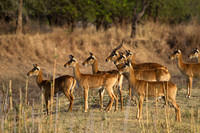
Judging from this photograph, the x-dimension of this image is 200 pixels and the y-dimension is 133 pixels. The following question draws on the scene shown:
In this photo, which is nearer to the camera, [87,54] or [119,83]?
[119,83]

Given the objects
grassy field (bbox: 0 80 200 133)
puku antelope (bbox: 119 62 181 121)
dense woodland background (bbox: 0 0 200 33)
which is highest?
dense woodland background (bbox: 0 0 200 33)

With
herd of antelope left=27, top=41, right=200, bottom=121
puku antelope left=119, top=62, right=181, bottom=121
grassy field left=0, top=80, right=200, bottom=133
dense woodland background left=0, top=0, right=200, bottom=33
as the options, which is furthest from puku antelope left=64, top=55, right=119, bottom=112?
dense woodland background left=0, top=0, right=200, bottom=33

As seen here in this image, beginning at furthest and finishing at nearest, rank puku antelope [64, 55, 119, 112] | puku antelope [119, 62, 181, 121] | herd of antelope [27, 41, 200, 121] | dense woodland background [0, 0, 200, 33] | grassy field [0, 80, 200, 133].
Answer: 1. dense woodland background [0, 0, 200, 33]
2. puku antelope [64, 55, 119, 112]
3. herd of antelope [27, 41, 200, 121]
4. puku antelope [119, 62, 181, 121]
5. grassy field [0, 80, 200, 133]

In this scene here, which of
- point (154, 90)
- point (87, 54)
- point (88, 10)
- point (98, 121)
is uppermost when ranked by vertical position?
point (88, 10)

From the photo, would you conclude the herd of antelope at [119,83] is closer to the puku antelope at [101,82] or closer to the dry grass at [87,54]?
Answer: the puku antelope at [101,82]

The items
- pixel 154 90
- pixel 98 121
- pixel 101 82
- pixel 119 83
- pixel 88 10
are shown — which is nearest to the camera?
pixel 98 121

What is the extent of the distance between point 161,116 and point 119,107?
2.12m

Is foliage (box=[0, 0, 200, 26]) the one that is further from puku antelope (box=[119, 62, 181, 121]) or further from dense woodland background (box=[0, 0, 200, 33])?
puku antelope (box=[119, 62, 181, 121])

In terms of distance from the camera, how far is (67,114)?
9.54 m

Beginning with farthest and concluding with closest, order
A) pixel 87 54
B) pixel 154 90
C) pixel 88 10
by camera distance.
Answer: pixel 88 10, pixel 87 54, pixel 154 90

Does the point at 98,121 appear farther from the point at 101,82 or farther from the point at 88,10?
the point at 88,10

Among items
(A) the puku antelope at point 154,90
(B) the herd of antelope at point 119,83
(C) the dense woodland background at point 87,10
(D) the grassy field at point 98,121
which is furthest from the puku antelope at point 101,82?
(C) the dense woodland background at point 87,10

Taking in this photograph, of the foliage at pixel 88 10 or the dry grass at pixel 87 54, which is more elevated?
the foliage at pixel 88 10

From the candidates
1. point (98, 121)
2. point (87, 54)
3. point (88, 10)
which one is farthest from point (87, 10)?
point (98, 121)
